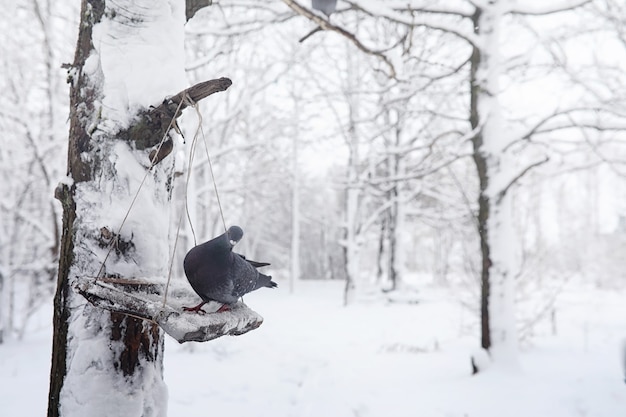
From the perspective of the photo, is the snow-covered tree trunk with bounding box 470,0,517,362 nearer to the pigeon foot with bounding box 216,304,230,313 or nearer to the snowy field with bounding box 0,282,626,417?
the snowy field with bounding box 0,282,626,417

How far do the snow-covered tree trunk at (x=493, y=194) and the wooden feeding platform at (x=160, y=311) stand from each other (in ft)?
12.0

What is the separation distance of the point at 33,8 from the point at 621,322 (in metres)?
14.5

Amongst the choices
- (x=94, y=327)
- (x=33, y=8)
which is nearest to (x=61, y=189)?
(x=94, y=327)

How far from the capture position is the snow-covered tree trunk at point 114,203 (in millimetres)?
1769

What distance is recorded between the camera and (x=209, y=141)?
10.2m

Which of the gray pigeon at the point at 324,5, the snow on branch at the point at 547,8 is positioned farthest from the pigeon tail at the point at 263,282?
the snow on branch at the point at 547,8

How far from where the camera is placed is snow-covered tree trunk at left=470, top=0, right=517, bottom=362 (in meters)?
4.80

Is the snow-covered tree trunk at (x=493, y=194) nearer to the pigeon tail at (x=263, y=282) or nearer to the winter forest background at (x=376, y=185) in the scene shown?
the winter forest background at (x=376, y=185)

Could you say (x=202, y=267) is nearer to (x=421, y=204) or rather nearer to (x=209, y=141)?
(x=209, y=141)

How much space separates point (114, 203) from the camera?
1.92 metres

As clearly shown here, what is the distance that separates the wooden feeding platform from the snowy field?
2.55 meters

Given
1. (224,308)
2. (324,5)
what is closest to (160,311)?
(224,308)

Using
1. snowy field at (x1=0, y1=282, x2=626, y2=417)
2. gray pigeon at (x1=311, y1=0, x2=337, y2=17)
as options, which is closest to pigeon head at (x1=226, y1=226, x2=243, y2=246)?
gray pigeon at (x1=311, y1=0, x2=337, y2=17)

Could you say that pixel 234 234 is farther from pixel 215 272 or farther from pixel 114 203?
pixel 114 203
